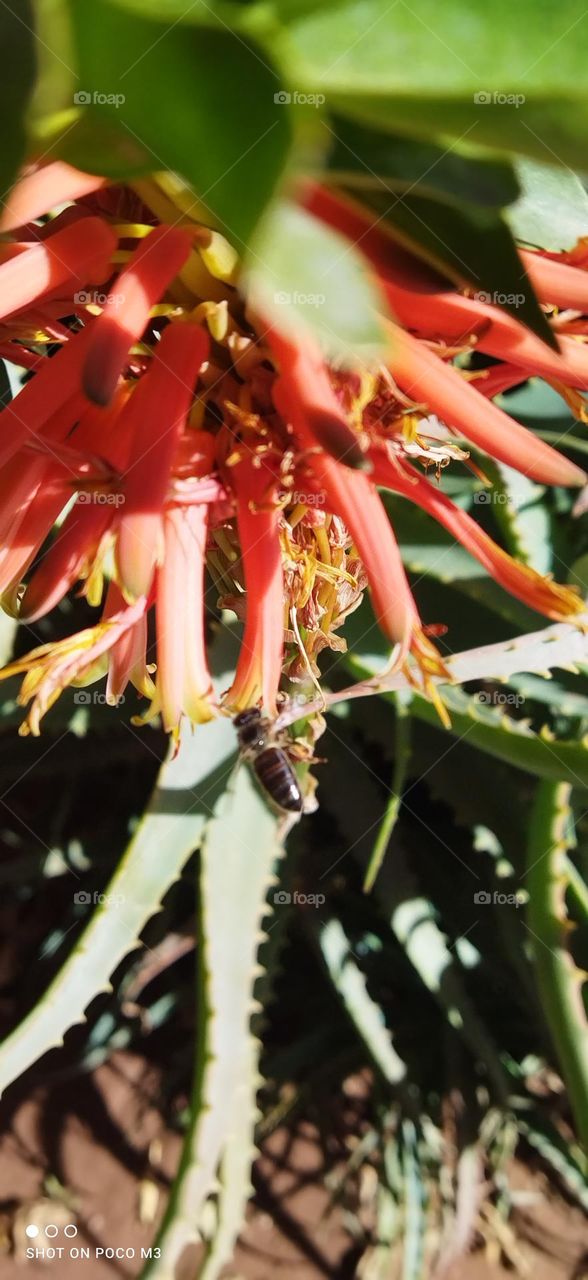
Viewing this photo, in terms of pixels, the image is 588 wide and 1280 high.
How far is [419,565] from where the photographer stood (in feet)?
2.58

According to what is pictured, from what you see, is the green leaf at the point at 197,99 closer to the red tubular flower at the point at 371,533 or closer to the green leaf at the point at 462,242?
the green leaf at the point at 462,242

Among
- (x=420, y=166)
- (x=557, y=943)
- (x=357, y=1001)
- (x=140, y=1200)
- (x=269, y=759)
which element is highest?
(x=420, y=166)

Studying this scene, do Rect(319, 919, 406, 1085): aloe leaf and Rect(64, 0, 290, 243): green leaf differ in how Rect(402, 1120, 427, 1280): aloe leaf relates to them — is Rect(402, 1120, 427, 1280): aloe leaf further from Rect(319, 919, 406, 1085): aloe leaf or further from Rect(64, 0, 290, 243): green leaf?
Rect(64, 0, 290, 243): green leaf

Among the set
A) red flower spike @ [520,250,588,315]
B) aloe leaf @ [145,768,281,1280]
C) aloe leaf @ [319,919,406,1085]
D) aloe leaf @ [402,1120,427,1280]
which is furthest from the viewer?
aloe leaf @ [402,1120,427,1280]

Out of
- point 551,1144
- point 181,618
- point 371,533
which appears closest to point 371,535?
point 371,533

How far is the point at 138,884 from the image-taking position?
758mm

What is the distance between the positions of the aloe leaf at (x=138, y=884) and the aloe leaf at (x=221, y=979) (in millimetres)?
27

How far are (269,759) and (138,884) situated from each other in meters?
0.22

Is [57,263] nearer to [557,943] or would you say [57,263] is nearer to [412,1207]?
[557,943]

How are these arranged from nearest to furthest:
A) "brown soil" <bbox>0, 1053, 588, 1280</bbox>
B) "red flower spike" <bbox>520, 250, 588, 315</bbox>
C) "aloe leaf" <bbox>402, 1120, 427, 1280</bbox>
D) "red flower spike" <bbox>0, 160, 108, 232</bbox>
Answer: "red flower spike" <bbox>0, 160, 108, 232</bbox> → "red flower spike" <bbox>520, 250, 588, 315</bbox> → "aloe leaf" <bbox>402, 1120, 427, 1280</bbox> → "brown soil" <bbox>0, 1053, 588, 1280</bbox>

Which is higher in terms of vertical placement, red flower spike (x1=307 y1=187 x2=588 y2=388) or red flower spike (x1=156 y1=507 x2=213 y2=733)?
red flower spike (x1=307 y1=187 x2=588 y2=388)

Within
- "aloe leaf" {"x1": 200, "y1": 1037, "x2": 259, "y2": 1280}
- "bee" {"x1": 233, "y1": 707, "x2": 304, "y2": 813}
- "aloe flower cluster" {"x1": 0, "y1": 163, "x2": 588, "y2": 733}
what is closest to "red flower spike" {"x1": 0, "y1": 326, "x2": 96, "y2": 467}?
"aloe flower cluster" {"x1": 0, "y1": 163, "x2": 588, "y2": 733}

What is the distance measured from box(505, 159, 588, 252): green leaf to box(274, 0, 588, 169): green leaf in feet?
0.40

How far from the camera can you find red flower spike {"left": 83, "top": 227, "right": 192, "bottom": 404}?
328 mm
